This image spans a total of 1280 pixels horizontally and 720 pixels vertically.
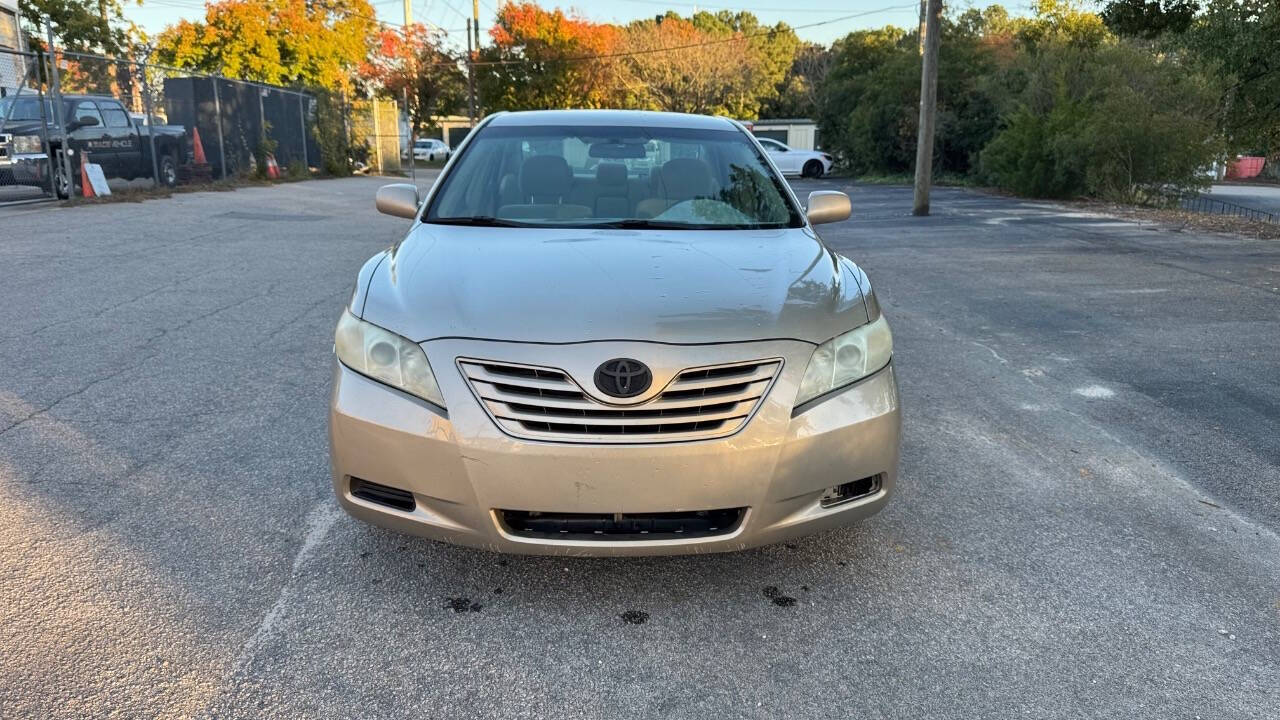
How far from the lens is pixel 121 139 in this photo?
53.7ft

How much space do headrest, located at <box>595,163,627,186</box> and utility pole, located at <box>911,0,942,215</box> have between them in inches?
554

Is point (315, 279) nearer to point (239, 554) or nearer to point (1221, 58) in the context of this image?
point (239, 554)

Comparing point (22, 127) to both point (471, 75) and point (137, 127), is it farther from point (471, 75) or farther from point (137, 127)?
point (471, 75)

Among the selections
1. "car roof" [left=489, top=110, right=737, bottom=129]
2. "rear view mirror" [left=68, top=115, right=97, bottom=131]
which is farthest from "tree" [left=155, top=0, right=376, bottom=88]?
"car roof" [left=489, top=110, right=737, bottom=129]

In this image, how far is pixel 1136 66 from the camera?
19859 mm

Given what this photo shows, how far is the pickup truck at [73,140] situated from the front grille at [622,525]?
15058mm

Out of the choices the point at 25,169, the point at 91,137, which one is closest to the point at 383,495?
the point at 25,169

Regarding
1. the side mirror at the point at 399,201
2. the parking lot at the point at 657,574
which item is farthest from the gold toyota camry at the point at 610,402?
the side mirror at the point at 399,201

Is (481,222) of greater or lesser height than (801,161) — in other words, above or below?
below

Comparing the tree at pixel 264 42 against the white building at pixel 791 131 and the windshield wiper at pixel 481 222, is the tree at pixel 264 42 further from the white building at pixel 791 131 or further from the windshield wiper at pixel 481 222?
the windshield wiper at pixel 481 222

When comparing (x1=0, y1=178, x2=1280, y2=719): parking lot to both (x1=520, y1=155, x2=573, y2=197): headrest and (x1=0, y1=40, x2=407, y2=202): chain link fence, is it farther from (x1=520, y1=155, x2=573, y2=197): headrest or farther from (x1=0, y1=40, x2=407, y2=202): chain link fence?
(x1=0, y1=40, x2=407, y2=202): chain link fence

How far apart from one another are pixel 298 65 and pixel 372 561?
120 feet

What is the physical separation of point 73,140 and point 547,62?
35.6 meters

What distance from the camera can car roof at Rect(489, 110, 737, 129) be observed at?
4.76m
